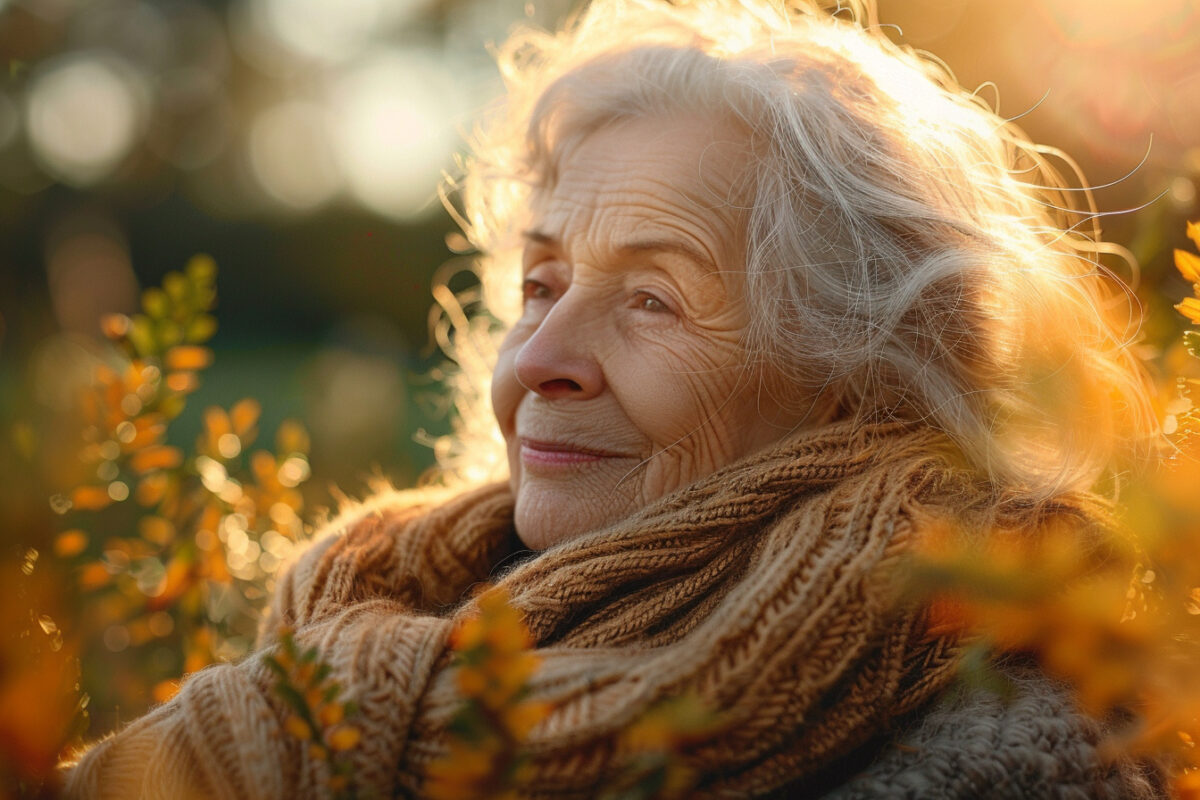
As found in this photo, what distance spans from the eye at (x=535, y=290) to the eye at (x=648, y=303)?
→ 0.87 ft

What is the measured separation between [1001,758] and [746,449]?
696mm

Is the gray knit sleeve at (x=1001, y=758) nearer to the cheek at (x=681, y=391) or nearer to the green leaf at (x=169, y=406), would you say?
the cheek at (x=681, y=391)

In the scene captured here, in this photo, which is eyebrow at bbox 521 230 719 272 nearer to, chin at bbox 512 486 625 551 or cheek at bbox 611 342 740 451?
cheek at bbox 611 342 740 451

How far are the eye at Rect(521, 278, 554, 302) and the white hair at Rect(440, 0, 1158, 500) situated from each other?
38 centimetres

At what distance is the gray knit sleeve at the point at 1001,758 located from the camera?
3.88 feet

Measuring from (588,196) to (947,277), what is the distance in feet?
2.31

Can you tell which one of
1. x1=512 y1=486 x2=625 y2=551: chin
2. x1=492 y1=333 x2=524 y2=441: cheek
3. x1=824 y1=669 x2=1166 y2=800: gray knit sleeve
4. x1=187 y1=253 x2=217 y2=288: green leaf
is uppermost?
x1=187 y1=253 x2=217 y2=288: green leaf

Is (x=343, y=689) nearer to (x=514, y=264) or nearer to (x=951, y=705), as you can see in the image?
(x=951, y=705)

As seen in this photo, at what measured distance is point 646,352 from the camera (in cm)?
171

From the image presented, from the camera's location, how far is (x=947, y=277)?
161 cm

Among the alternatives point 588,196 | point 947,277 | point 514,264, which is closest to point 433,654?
point 588,196

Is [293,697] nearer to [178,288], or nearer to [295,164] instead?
[178,288]

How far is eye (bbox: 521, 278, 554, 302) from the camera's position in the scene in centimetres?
196

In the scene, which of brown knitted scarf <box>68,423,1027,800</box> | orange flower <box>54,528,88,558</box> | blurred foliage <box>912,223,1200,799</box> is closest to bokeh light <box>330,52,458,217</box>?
orange flower <box>54,528,88,558</box>
